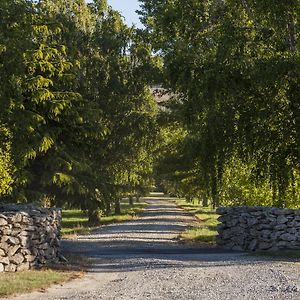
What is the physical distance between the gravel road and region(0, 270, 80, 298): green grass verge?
275 mm

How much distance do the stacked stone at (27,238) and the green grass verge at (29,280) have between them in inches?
21.4

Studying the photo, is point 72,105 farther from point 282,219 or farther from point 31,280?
point 31,280

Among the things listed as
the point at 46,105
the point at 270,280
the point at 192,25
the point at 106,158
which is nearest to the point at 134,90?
the point at 106,158

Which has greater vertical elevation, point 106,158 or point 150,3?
point 150,3

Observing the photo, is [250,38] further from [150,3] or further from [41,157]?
[41,157]

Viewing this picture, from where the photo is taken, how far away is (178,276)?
39.4ft

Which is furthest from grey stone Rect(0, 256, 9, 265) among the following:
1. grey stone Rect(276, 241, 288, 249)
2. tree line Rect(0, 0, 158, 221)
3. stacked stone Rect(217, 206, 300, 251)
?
grey stone Rect(276, 241, 288, 249)

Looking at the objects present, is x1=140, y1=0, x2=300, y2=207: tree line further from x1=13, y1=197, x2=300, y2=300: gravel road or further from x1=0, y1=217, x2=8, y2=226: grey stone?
x1=0, y1=217, x2=8, y2=226: grey stone

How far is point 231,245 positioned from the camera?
18.9m

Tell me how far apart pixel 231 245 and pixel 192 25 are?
25.0 feet

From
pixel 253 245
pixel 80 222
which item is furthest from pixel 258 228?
pixel 80 222

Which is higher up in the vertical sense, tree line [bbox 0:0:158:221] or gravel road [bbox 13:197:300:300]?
tree line [bbox 0:0:158:221]

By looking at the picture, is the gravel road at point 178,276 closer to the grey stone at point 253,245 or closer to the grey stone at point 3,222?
the grey stone at point 253,245

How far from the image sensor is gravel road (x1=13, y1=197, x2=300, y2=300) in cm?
991
